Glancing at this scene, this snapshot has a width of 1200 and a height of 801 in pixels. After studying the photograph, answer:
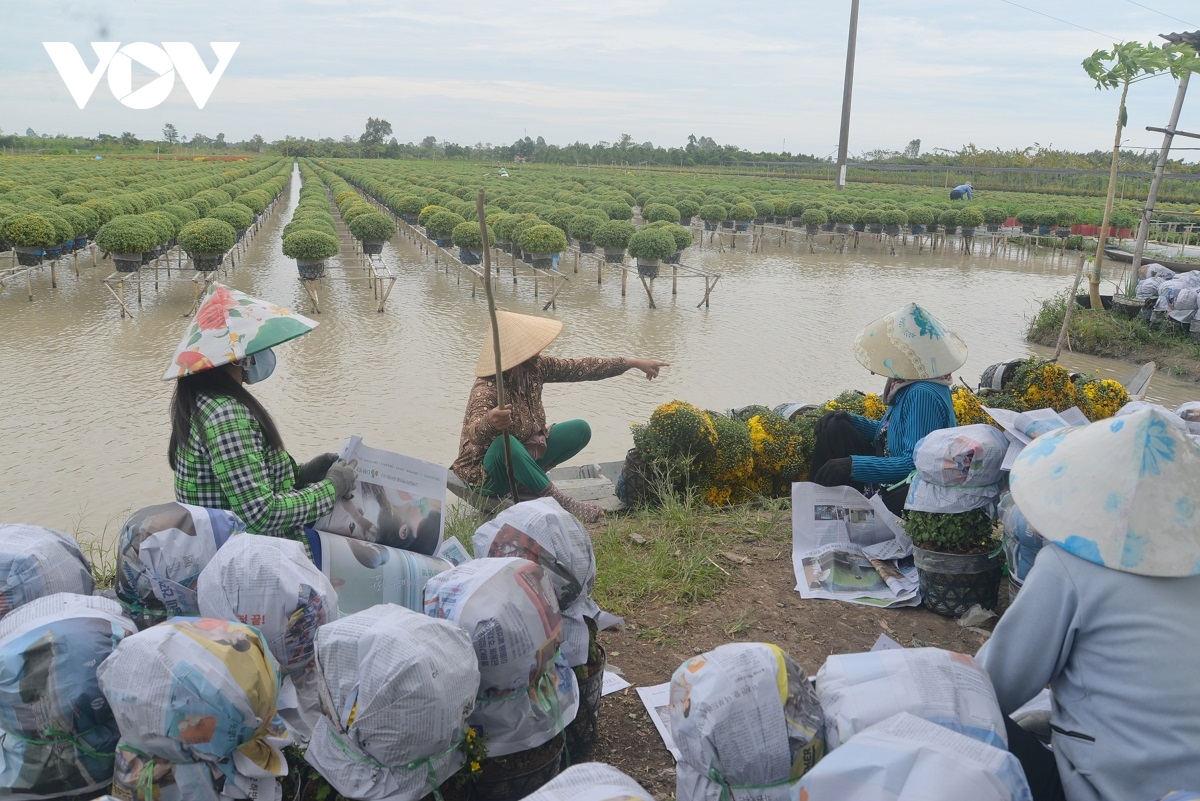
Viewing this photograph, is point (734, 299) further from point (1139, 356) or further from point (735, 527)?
point (735, 527)

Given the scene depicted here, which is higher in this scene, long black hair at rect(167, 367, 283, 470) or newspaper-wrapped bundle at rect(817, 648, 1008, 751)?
long black hair at rect(167, 367, 283, 470)

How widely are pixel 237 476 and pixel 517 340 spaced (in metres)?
1.61

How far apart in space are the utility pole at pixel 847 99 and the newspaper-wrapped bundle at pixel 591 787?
128 feet

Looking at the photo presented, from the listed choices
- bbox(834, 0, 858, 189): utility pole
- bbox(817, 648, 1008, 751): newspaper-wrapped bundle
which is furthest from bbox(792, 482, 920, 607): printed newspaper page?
bbox(834, 0, 858, 189): utility pole

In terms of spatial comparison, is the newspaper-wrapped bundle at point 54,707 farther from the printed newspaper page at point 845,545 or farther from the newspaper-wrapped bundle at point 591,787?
the printed newspaper page at point 845,545

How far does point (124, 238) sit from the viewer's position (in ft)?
39.8

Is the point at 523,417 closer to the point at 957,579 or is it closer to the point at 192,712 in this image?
the point at 957,579

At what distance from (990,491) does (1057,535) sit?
1.41 metres

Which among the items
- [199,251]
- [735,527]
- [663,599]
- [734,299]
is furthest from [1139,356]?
[199,251]

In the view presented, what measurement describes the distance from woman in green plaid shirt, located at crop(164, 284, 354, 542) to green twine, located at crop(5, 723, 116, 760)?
82 centimetres

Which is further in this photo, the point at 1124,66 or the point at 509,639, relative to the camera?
the point at 1124,66

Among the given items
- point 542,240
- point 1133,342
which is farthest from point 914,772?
point 542,240

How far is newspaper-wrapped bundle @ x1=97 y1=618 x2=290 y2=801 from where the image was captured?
5.39 ft

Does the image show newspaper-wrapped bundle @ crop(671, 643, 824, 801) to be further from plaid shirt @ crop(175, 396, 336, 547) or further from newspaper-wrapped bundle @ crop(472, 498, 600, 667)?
plaid shirt @ crop(175, 396, 336, 547)
